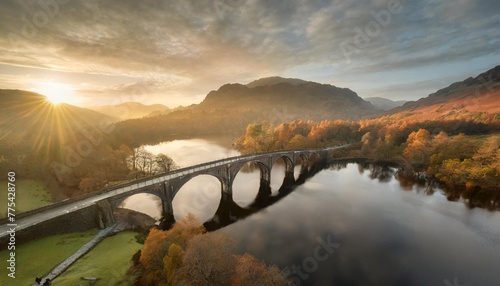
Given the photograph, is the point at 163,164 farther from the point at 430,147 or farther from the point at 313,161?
the point at 430,147

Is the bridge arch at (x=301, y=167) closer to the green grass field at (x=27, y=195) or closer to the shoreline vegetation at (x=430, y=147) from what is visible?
the shoreline vegetation at (x=430, y=147)

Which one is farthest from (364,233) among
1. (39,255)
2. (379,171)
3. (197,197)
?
(39,255)

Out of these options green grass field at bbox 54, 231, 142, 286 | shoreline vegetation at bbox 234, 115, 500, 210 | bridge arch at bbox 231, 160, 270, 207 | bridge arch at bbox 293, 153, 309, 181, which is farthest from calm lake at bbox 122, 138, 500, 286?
green grass field at bbox 54, 231, 142, 286

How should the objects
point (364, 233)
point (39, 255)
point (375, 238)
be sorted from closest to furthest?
point (39, 255)
point (375, 238)
point (364, 233)

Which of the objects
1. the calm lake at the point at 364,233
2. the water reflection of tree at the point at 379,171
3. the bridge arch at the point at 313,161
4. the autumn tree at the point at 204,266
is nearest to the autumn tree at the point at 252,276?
the autumn tree at the point at 204,266

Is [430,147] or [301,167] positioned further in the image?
[301,167]

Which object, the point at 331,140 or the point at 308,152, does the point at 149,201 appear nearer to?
the point at 308,152

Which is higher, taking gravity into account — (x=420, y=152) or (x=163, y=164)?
(x=163, y=164)
